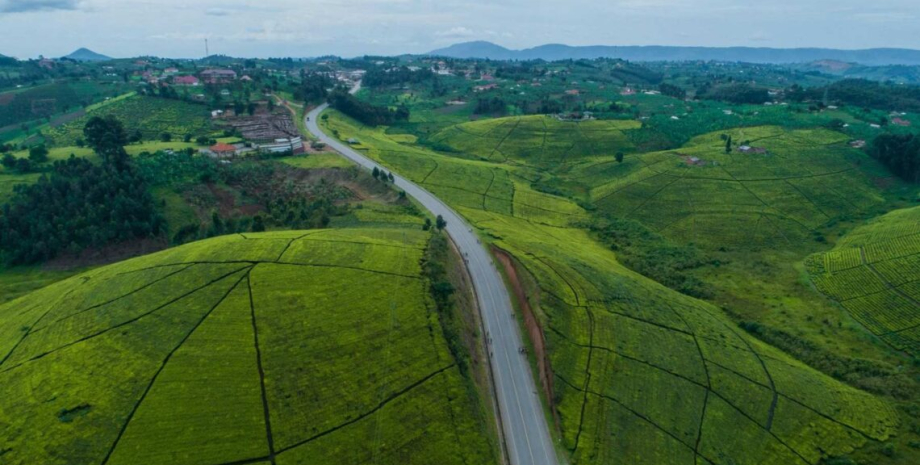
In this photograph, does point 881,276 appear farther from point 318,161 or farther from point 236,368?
point 318,161

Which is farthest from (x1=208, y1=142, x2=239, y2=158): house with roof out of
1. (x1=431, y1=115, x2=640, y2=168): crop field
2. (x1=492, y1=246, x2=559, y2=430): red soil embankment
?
(x1=492, y1=246, x2=559, y2=430): red soil embankment

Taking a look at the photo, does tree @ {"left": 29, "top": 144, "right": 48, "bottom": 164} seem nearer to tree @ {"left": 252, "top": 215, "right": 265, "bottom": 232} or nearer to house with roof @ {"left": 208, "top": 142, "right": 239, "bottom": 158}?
house with roof @ {"left": 208, "top": 142, "right": 239, "bottom": 158}

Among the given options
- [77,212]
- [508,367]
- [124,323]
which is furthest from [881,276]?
[77,212]

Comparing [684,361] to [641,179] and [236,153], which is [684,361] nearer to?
[641,179]

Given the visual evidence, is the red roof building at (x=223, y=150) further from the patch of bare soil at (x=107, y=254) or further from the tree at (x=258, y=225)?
the tree at (x=258, y=225)

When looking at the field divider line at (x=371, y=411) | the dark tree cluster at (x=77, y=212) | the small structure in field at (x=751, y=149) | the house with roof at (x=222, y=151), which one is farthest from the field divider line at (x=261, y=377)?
the small structure in field at (x=751, y=149)

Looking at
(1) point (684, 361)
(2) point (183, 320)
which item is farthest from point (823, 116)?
(2) point (183, 320)
